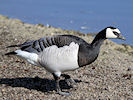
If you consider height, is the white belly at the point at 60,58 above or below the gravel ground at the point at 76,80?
above

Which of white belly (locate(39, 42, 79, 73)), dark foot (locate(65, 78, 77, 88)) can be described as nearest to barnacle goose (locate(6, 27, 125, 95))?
white belly (locate(39, 42, 79, 73))

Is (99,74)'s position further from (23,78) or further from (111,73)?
(23,78)

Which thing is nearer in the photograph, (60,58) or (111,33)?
(60,58)

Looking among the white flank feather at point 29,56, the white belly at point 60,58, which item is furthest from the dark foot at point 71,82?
the white flank feather at point 29,56

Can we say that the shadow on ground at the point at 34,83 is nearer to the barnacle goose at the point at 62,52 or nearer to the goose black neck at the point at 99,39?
the barnacle goose at the point at 62,52

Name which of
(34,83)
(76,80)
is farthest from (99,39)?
(34,83)

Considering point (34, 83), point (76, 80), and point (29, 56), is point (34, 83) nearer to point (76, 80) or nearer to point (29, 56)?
point (29, 56)

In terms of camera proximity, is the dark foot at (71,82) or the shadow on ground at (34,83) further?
the dark foot at (71,82)

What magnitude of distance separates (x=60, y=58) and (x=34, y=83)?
1636 mm

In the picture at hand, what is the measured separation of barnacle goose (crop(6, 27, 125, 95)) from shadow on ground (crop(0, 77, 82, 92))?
64cm

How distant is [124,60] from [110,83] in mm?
A: 3462

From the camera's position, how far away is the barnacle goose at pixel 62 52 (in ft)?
25.2

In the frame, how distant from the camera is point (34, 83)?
8.94 meters

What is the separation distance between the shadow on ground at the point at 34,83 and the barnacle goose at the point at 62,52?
25.2 inches
